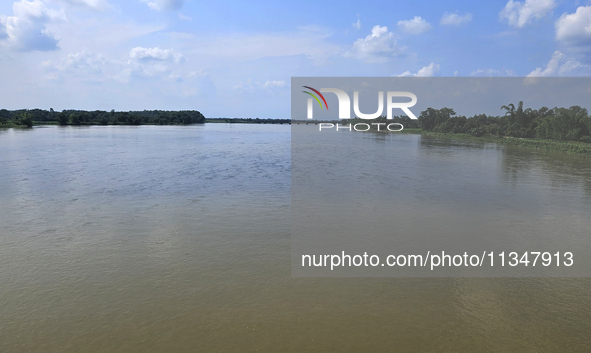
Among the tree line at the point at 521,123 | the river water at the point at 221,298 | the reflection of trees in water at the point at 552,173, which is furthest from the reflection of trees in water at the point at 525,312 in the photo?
the tree line at the point at 521,123

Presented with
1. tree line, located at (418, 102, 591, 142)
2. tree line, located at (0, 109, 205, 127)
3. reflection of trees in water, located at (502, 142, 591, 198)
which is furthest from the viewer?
tree line, located at (0, 109, 205, 127)

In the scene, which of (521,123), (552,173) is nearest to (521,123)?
(521,123)

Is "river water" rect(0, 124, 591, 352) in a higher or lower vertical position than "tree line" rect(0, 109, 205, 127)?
lower

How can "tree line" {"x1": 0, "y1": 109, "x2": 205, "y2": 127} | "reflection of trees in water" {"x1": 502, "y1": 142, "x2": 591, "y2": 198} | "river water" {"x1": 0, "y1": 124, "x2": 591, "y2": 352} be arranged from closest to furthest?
"river water" {"x1": 0, "y1": 124, "x2": 591, "y2": 352}
"reflection of trees in water" {"x1": 502, "y1": 142, "x2": 591, "y2": 198}
"tree line" {"x1": 0, "y1": 109, "x2": 205, "y2": 127}

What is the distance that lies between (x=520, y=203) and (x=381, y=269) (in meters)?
9.09

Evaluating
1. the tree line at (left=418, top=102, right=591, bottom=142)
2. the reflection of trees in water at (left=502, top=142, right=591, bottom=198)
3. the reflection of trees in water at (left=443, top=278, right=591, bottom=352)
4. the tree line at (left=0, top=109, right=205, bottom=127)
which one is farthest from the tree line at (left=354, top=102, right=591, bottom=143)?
the tree line at (left=0, top=109, right=205, bottom=127)

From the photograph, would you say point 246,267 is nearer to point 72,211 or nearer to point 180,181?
point 72,211

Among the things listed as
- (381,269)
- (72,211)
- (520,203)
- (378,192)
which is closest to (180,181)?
(72,211)

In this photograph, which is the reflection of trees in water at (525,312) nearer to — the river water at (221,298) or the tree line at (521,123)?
the river water at (221,298)

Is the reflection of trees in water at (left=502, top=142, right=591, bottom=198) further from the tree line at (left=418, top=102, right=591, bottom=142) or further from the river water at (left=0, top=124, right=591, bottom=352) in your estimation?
the tree line at (left=418, top=102, right=591, bottom=142)

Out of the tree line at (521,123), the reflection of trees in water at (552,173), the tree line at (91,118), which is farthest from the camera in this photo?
the tree line at (91,118)

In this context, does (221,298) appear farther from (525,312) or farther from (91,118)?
(91,118)

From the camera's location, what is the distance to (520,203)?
14.1 meters

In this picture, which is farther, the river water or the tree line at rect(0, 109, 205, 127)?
the tree line at rect(0, 109, 205, 127)
